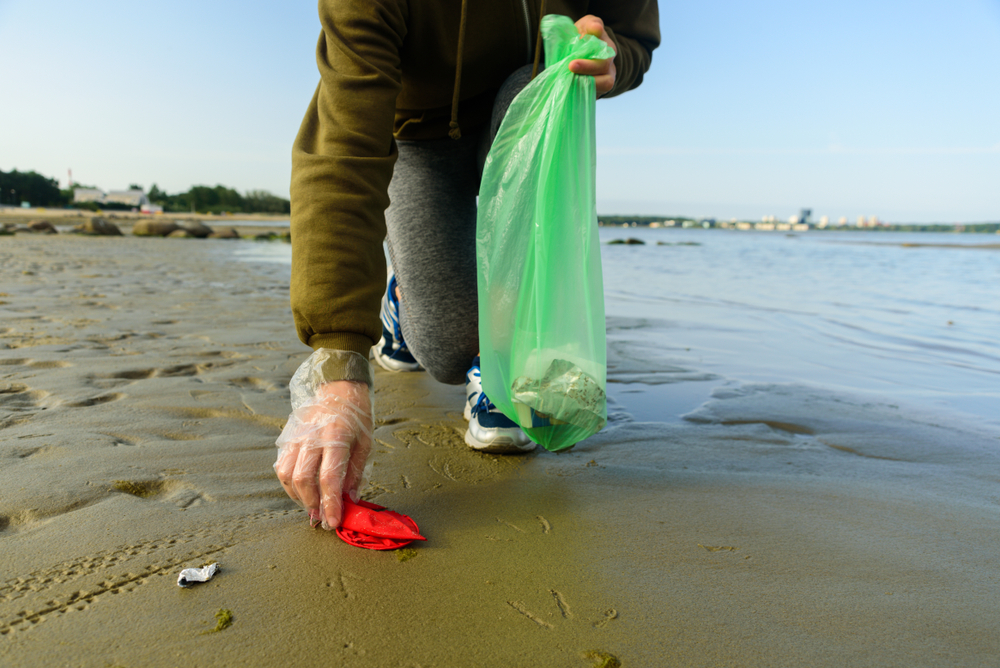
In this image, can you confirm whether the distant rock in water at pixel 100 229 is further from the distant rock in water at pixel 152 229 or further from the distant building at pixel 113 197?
the distant building at pixel 113 197

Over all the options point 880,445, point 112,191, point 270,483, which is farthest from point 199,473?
point 112,191

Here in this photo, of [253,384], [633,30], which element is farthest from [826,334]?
[253,384]

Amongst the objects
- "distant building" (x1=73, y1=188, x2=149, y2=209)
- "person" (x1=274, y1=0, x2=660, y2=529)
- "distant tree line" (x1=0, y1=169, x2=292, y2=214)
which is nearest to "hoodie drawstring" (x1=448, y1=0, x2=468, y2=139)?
"person" (x1=274, y1=0, x2=660, y2=529)

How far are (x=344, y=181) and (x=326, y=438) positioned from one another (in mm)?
504

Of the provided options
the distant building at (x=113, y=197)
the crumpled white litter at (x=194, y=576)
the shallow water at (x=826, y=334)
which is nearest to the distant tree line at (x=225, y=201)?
the distant building at (x=113, y=197)

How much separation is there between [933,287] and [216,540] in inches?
328

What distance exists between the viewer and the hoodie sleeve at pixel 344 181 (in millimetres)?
1121

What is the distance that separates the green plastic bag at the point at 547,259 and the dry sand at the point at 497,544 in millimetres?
221

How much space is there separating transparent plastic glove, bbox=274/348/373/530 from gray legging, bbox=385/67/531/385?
0.76 m

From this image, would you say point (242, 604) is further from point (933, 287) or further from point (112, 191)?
point (112, 191)

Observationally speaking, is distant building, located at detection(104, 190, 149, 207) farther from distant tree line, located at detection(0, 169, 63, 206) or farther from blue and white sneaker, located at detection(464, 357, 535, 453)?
blue and white sneaker, located at detection(464, 357, 535, 453)

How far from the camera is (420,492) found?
4.31 feet

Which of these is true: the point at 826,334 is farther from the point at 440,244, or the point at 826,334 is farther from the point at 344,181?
the point at 344,181

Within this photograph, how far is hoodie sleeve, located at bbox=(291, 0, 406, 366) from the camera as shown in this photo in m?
1.12
